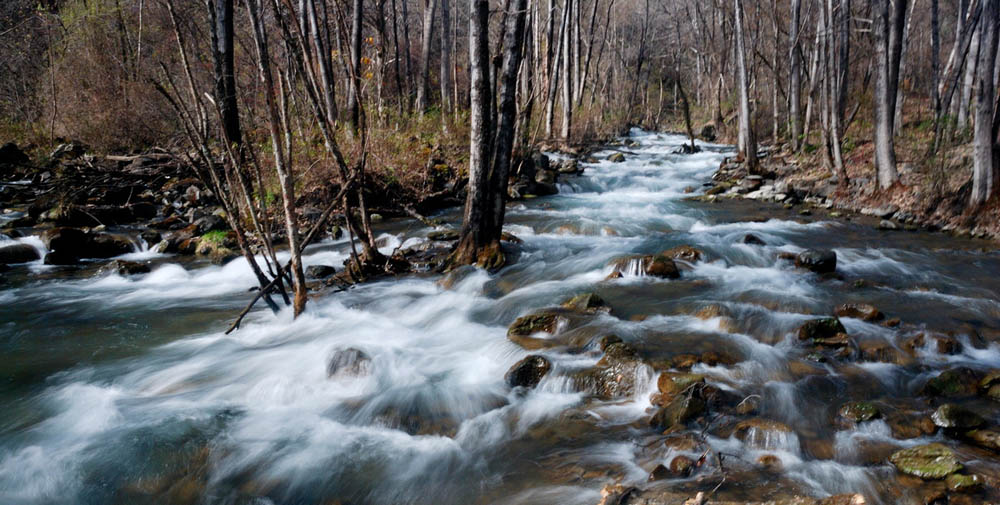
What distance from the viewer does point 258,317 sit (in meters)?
7.12

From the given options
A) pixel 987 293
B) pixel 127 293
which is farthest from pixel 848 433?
pixel 127 293

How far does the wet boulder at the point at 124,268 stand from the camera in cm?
918

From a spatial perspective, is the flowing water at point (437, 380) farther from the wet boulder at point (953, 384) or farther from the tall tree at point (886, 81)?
the tall tree at point (886, 81)

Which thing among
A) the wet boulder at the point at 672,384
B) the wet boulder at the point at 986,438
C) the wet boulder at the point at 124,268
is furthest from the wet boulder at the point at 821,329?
the wet boulder at the point at 124,268

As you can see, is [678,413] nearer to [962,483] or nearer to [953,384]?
[962,483]

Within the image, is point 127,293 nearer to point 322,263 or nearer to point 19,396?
point 322,263

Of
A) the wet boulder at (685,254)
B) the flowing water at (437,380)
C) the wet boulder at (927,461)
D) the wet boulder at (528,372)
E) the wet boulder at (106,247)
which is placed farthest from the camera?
the wet boulder at (106,247)

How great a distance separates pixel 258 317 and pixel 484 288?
9.65ft

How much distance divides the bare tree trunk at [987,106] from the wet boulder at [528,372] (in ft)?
29.3

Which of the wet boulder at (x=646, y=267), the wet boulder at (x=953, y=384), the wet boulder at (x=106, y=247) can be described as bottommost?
the wet boulder at (x=953, y=384)

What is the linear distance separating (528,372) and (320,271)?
447 centimetres

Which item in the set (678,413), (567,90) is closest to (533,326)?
(678,413)

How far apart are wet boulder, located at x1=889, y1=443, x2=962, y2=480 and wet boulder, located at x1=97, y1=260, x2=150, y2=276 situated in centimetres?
1008

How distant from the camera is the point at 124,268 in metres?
9.19
